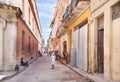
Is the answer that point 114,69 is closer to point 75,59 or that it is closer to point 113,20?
point 113,20

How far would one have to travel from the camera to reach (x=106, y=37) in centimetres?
1248

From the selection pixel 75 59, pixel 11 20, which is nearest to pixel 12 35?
pixel 11 20

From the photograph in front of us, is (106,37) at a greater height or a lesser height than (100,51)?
greater

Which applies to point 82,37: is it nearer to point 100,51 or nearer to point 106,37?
point 100,51

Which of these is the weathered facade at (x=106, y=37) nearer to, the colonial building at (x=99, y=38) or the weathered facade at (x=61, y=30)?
the colonial building at (x=99, y=38)

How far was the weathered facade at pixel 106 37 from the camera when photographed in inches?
444

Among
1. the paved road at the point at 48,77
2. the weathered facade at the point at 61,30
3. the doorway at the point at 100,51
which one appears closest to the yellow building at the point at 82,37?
the paved road at the point at 48,77

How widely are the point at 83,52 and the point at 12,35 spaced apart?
15.8 ft

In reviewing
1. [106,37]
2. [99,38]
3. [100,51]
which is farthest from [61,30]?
[106,37]

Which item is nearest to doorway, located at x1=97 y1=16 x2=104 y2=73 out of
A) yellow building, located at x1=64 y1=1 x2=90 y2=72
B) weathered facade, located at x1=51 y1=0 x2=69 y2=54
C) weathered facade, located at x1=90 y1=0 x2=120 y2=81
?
weathered facade, located at x1=90 y1=0 x2=120 y2=81

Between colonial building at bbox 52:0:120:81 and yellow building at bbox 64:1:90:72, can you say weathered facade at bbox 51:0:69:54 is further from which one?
colonial building at bbox 52:0:120:81

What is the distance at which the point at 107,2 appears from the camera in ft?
40.2

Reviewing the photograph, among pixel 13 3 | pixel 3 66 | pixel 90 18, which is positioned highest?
pixel 13 3

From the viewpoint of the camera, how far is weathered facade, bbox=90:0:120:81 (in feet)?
37.0
